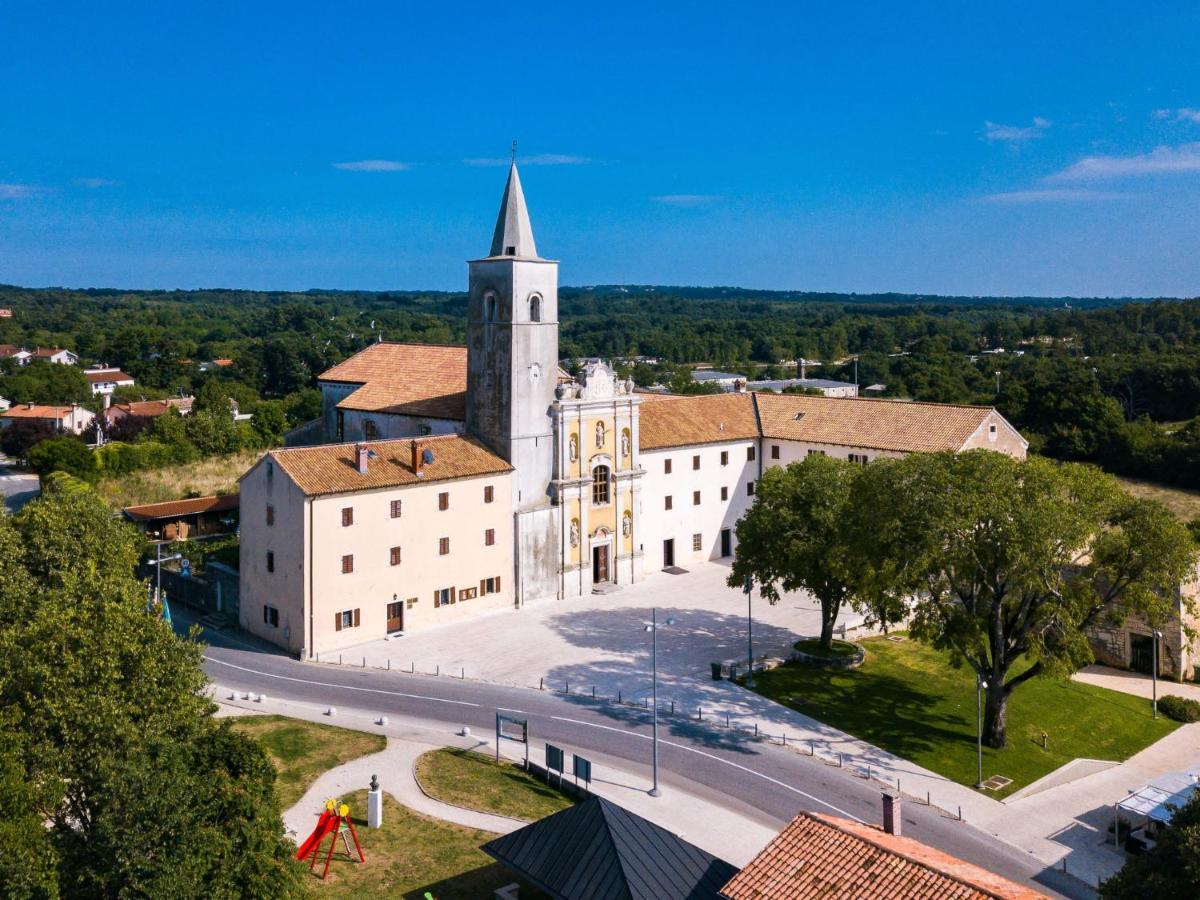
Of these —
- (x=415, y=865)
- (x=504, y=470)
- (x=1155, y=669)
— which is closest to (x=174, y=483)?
(x=504, y=470)

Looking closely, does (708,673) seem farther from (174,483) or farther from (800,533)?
(174,483)

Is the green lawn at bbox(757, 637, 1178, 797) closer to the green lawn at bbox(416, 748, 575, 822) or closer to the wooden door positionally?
the green lawn at bbox(416, 748, 575, 822)

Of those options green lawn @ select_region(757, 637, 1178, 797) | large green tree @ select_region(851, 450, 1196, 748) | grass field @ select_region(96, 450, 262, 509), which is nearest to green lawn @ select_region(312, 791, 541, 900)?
green lawn @ select_region(757, 637, 1178, 797)

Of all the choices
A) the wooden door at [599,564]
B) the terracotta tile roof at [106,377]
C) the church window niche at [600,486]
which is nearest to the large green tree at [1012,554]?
the church window niche at [600,486]

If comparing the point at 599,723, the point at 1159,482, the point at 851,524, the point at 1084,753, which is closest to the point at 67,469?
the point at 599,723

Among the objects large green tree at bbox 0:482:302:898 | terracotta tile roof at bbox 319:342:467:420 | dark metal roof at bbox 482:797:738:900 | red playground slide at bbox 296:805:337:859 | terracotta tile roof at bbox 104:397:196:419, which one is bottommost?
red playground slide at bbox 296:805:337:859
